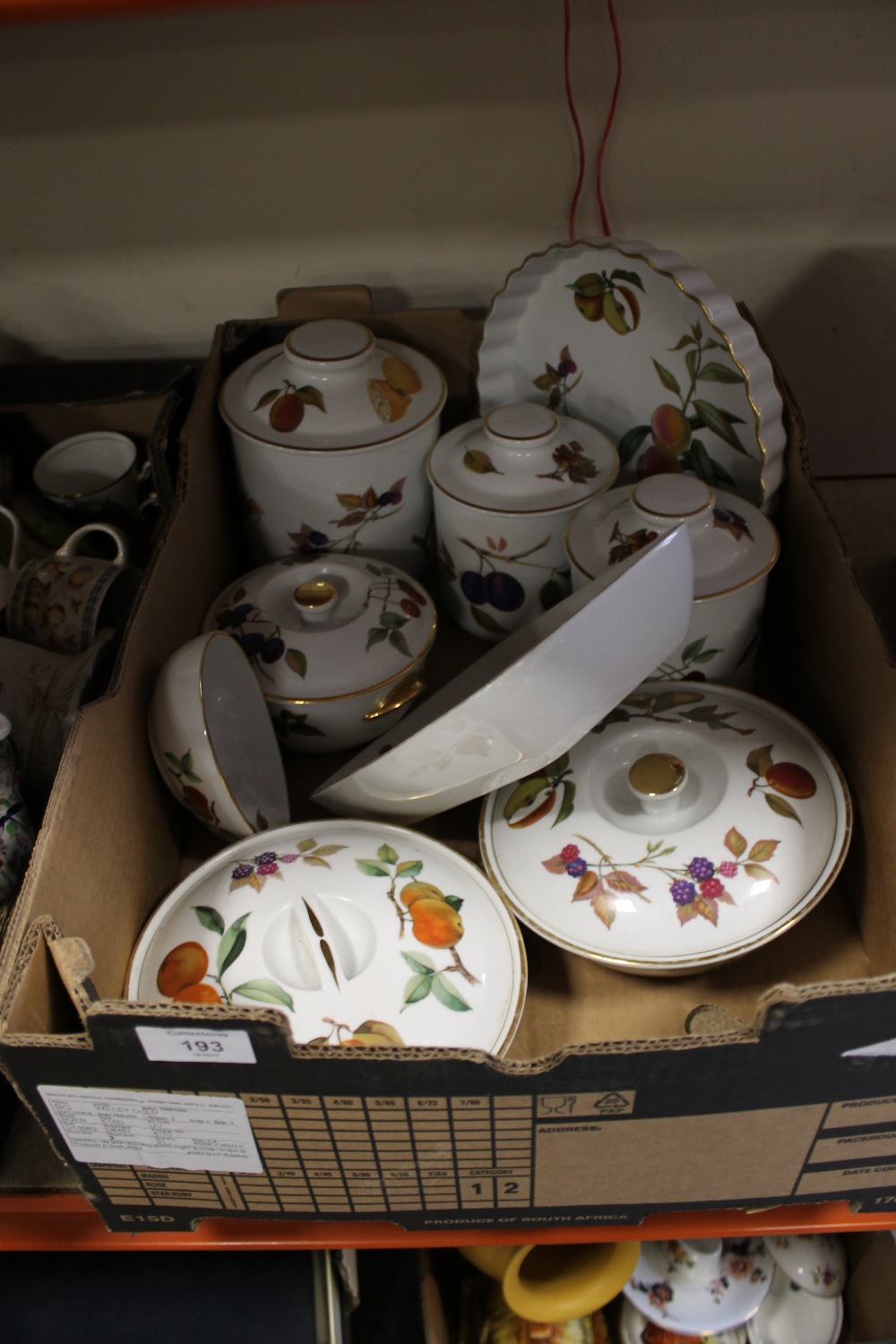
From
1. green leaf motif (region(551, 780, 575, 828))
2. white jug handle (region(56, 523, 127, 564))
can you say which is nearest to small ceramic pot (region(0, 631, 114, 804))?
white jug handle (region(56, 523, 127, 564))

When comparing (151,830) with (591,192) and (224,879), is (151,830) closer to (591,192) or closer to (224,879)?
(224,879)

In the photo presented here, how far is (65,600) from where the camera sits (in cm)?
90

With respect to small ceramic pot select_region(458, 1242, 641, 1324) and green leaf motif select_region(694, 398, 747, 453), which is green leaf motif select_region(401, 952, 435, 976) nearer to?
small ceramic pot select_region(458, 1242, 641, 1324)

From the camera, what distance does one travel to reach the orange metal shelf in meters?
0.73

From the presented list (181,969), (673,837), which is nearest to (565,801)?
(673,837)

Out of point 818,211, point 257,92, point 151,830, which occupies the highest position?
point 257,92

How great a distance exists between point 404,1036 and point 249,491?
0.54m

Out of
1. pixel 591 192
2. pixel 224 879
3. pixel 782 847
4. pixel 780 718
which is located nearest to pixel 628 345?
pixel 591 192

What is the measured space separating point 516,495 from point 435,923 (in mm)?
372

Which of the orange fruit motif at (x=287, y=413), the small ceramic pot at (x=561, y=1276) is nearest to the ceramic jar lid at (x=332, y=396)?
the orange fruit motif at (x=287, y=413)

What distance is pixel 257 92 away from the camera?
101 centimetres

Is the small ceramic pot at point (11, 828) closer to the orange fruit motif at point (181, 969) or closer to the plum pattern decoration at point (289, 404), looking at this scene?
the orange fruit motif at point (181, 969)

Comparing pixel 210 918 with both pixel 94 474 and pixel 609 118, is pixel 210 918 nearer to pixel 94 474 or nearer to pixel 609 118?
pixel 94 474

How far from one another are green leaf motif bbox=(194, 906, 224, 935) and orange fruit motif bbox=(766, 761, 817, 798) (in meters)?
0.40
